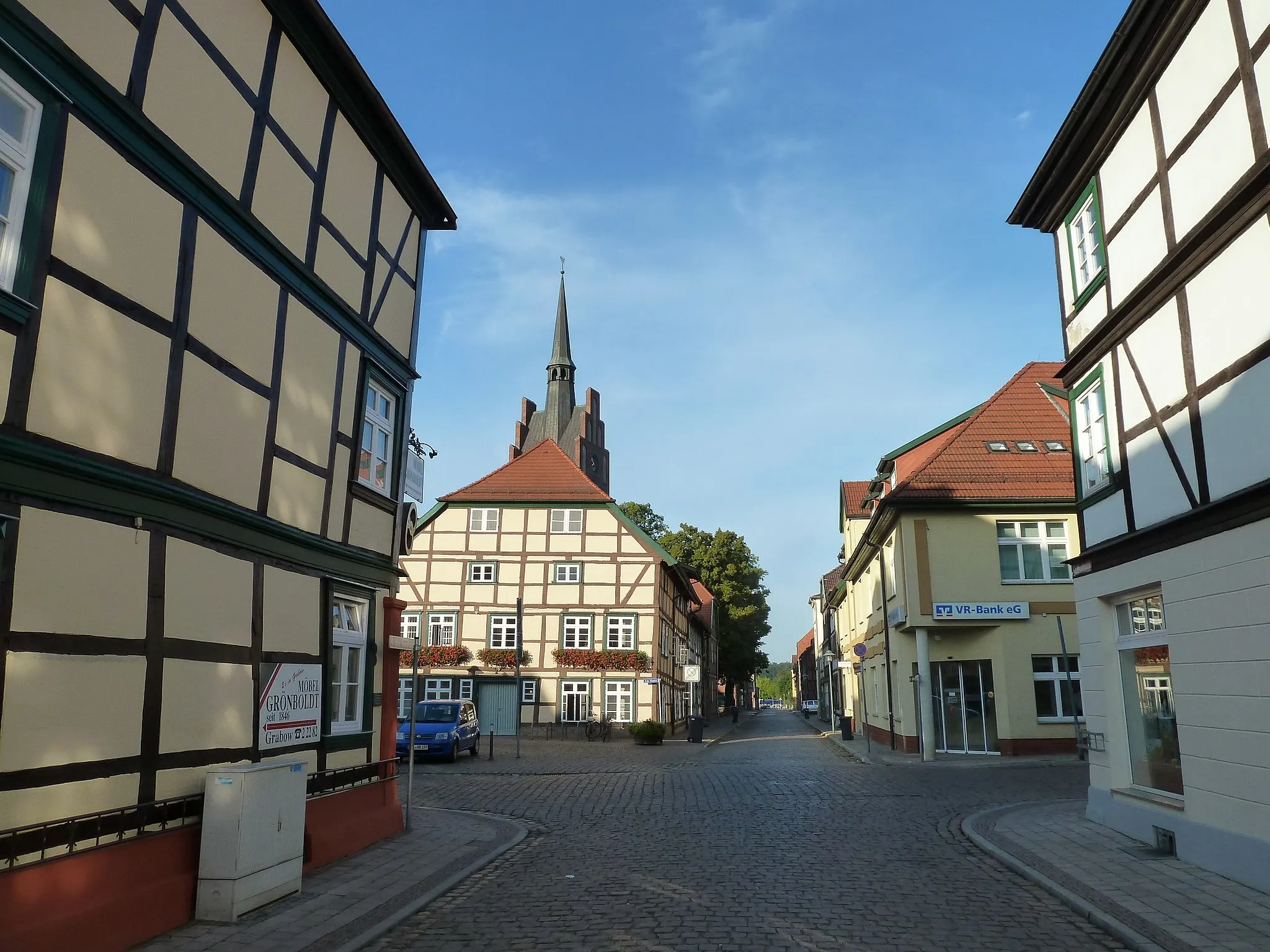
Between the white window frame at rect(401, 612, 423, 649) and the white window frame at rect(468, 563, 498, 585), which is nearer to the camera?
the white window frame at rect(401, 612, 423, 649)

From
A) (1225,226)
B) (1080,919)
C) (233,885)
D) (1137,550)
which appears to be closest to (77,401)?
(233,885)

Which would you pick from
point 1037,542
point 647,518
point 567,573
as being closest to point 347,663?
point 1037,542

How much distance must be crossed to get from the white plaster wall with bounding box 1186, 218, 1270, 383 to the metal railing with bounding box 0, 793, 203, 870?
10.2m

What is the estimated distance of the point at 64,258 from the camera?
6570 mm

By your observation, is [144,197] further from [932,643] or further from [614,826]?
[932,643]

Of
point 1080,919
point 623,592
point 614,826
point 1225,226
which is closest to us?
point 1080,919

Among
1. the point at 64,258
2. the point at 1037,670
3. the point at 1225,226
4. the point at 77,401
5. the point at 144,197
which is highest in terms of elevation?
the point at 1225,226

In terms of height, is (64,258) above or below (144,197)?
below

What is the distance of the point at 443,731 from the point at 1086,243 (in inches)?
747

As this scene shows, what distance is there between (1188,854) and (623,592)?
2864 centimetres

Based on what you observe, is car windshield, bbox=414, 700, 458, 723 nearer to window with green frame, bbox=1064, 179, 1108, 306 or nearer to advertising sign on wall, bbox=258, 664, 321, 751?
advertising sign on wall, bbox=258, 664, 321, 751

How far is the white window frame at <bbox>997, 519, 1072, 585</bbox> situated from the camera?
24.8 metres

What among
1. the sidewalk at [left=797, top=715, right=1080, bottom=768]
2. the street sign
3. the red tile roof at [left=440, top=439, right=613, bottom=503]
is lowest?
the sidewalk at [left=797, top=715, right=1080, bottom=768]

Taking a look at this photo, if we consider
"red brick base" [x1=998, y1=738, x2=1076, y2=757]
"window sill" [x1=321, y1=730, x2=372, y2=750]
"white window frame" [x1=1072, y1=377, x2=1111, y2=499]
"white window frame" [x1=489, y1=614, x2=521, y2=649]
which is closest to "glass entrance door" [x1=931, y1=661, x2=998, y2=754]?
"red brick base" [x1=998, y1=738, x2=1076, y2=757]
